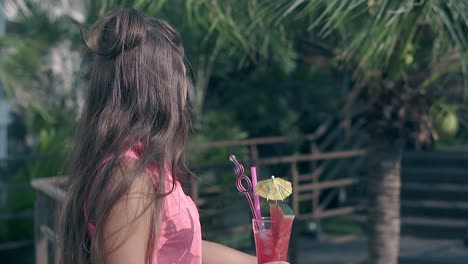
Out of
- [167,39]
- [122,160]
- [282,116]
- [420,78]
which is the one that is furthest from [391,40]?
[282,116]

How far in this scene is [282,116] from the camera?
28.5ft

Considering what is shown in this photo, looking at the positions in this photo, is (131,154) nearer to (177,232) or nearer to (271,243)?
(177,232)

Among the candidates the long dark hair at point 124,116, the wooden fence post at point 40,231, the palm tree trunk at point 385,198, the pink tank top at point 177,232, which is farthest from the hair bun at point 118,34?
the palm tree trunk at point 385,198

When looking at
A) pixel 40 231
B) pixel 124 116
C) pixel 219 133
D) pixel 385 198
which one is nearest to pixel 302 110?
pixel 219 133

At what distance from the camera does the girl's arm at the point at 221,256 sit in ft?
7.06

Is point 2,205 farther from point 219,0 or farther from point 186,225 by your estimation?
point 186,225

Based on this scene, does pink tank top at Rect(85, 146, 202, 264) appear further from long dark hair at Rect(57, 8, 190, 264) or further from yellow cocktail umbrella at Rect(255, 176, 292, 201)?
yellow cocktail umbrella at Rect(255, 176, 292, 201)

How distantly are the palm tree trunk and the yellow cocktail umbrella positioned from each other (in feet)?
8.41

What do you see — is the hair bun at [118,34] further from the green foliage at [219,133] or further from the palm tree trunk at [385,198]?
the green foliage at [219,133]

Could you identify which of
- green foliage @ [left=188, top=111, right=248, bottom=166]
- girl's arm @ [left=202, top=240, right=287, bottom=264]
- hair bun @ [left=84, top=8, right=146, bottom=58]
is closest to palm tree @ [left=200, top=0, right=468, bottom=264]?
girl's arm @ [left=202, top=240, right=287, bottom=264]

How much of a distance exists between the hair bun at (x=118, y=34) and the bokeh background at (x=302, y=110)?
0.56m

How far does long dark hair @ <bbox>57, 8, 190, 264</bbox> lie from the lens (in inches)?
68.3

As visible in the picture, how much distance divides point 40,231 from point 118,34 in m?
2.56

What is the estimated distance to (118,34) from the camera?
180 cm
